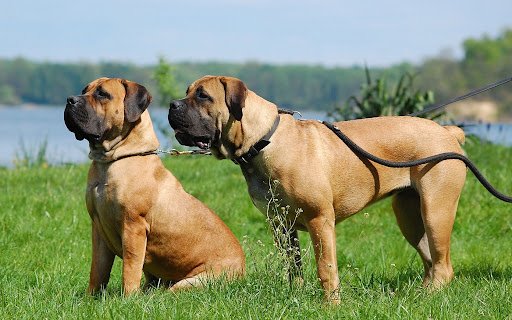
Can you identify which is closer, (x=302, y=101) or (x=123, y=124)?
(x=123, y=124)

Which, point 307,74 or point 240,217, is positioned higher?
point 240,217

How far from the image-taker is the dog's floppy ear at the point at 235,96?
5.32 meters

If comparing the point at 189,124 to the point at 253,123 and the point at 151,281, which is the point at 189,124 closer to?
the point at 253,123

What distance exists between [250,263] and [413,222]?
53.6 inches

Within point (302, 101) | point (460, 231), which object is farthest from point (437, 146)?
point (302, 101)

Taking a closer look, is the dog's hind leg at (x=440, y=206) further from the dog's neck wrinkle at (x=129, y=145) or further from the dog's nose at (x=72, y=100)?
the dog's nose at (x=72, y=100)

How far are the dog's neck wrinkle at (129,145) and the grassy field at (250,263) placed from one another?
925 millimetres

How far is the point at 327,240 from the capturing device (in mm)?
5508

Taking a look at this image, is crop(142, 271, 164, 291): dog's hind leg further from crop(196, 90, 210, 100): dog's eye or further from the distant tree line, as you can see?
the distant tree line

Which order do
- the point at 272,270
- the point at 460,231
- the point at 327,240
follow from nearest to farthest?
the point at 272,270
the point at 327,240
the point at 460,231

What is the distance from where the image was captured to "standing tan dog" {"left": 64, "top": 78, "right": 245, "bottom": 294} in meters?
5.54

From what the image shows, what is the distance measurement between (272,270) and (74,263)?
2.28m

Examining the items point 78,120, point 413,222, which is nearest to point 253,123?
point 78,120

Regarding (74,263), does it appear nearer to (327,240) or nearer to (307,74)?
(327,240)
